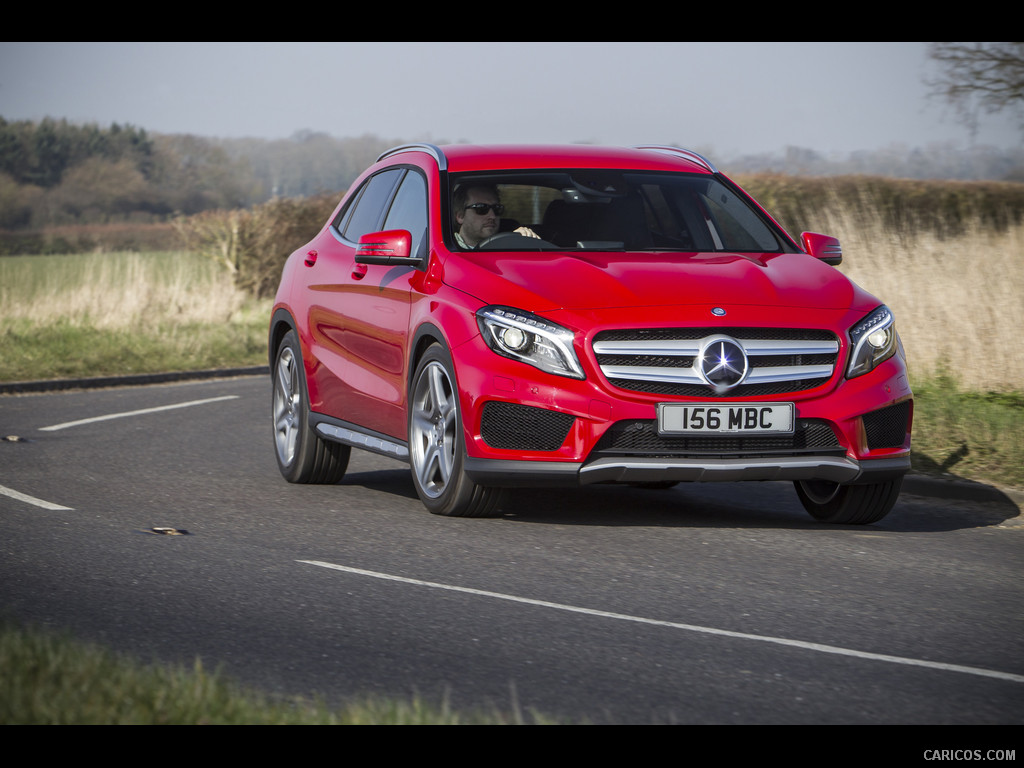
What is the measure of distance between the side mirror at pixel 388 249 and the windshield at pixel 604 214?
1.06 feet

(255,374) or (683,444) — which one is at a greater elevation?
(683,444)

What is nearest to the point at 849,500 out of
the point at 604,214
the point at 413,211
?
the point at 604,214

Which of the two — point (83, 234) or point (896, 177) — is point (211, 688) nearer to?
point (896, 177)

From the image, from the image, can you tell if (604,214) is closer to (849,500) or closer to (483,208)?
(483,208)

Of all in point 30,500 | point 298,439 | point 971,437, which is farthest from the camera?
point 971,437

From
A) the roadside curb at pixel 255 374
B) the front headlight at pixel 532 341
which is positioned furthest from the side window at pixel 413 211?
the roadside curb at pixel 255 374

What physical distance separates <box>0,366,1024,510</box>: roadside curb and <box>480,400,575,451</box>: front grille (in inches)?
129

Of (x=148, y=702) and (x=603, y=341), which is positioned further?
(x=603, y=341)

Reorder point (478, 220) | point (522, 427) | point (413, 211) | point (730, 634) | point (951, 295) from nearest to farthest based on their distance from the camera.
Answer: point (730, 634) → point (522, 427) → point (478, 220) → point (413, 211) → point (951, 295)

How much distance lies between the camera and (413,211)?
28.4 ft

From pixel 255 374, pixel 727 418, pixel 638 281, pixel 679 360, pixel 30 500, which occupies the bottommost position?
pixel 255 374

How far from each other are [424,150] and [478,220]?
0.83 meters

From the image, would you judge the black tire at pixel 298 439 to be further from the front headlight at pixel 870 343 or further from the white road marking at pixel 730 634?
the front headlight at pixel 870 343

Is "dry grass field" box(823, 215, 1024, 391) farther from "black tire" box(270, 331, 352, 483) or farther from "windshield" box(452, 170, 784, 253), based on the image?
"black tire" box(270, 331, 352, 483)
